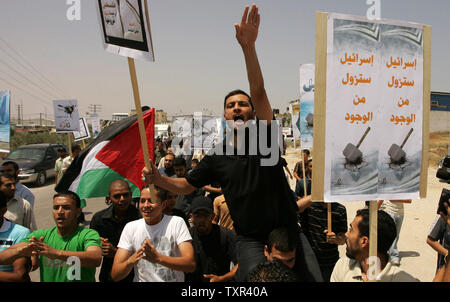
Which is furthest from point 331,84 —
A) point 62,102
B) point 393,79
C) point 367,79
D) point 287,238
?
point 62,102

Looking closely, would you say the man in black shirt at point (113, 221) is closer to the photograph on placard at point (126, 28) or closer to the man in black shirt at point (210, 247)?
the man in black shirt at point (210, 247)

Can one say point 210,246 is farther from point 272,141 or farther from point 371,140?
point 371,140

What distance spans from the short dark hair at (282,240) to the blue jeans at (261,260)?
0.10m

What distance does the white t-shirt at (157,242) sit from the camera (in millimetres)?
2516

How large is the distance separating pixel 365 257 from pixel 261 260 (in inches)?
29.2

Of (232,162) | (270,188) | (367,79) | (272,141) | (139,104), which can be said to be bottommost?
(270,188)

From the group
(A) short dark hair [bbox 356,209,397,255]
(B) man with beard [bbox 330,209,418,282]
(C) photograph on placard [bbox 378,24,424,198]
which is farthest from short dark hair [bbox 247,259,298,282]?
(C) photograph on placard [bbox 378,24,424,198]

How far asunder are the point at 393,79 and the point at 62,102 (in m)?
8.26

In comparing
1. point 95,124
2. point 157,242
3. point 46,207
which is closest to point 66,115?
point 46,207

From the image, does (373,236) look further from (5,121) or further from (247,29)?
→ (5,121)

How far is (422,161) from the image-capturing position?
7.65 feet

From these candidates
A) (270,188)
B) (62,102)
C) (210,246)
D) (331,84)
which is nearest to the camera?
(331,84)

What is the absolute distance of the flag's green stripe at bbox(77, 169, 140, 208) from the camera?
411 cm

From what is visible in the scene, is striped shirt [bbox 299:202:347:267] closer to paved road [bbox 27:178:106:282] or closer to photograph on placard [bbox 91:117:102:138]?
paved road [bbox 27:178:106:282]
